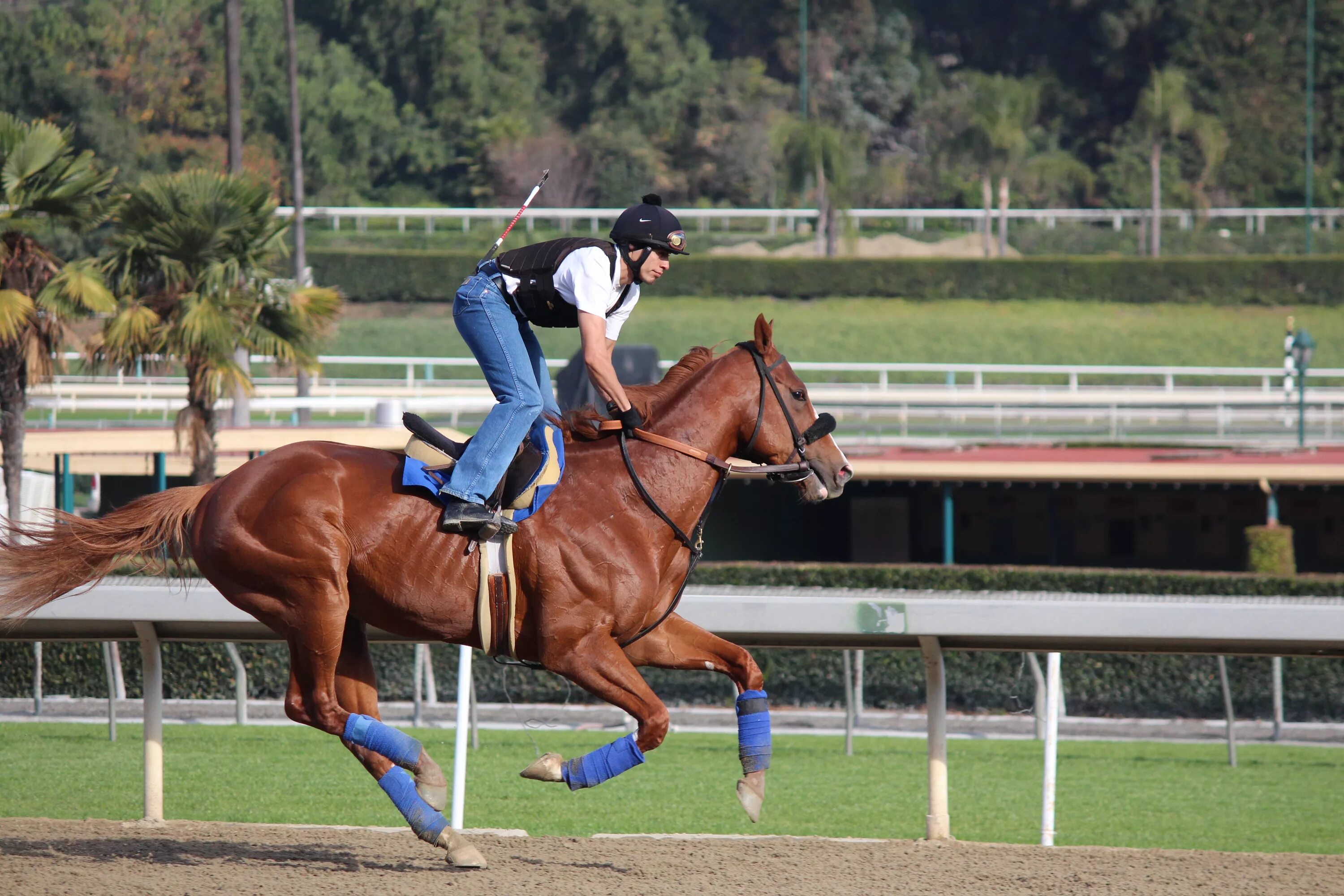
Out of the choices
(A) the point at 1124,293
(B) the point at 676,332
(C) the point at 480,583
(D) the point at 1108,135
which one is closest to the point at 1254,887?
(C) the point at 480,583

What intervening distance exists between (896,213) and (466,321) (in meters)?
40.3

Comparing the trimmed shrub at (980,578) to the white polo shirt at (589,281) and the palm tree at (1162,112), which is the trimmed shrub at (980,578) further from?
the palm tree at (1162,112)

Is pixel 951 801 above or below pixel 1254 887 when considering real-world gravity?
below

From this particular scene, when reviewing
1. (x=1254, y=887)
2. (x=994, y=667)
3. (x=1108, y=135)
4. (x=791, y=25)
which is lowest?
(x=994, y=667)

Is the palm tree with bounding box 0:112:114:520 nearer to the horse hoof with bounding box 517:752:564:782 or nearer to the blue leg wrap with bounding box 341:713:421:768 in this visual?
the blue leg wrap with bounding box 341:713:421:768

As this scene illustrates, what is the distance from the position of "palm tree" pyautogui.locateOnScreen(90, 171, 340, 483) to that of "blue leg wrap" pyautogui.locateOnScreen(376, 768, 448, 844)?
10.2 meters

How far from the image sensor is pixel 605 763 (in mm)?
4867

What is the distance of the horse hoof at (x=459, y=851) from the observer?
4.95 metres

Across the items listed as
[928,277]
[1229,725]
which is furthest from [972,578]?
[928,277]

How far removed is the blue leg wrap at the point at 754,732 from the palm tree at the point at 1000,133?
41.3 m

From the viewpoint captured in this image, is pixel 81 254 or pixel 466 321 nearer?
pixel 466 321

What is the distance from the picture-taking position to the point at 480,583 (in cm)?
486

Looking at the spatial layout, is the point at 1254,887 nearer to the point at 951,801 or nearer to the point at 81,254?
the point at 951,801

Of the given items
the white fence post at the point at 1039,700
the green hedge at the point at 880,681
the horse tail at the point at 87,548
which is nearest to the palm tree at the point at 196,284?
the green hedge at the point at 880,681
